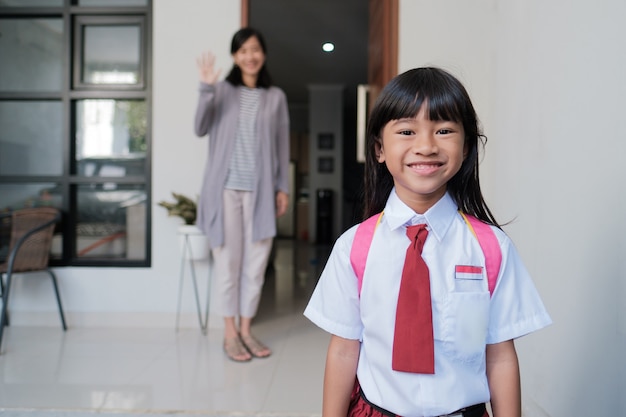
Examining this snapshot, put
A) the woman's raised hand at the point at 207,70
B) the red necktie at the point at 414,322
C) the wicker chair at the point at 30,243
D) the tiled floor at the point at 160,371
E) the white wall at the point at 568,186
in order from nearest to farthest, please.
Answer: the red necktie at the point at 414,322 → the white wall at the point at 568,186 → the tiled floor at the point at 160,371 → the woman's raised hand at the point at 207,70 → the wicker chair at the point at 30,243

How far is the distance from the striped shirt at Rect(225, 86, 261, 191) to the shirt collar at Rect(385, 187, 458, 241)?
170 cm

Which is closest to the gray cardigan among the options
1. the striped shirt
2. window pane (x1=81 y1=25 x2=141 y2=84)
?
the striped shirt

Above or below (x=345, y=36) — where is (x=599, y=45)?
below

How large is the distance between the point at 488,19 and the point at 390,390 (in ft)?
8.39

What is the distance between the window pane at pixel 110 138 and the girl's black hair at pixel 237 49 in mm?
882

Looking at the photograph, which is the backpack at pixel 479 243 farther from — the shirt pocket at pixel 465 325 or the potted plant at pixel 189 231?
the potted plant at pixel 189 231

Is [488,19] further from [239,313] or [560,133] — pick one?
[239,313]

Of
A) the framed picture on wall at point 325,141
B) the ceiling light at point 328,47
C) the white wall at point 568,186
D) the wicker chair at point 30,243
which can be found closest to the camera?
the white wall at point 568,186

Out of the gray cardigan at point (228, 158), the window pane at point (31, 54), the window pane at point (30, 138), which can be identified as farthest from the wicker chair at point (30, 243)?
the gray cardigan at point (228, 158)

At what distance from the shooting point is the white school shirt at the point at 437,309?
847 millimetres

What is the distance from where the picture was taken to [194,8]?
9.95 feet

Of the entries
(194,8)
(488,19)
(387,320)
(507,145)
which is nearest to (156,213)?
(194,8)

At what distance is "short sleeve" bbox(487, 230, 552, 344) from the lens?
87 cm

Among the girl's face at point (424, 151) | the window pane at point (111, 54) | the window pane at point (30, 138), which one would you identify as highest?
the window pane at point (111, 54)
